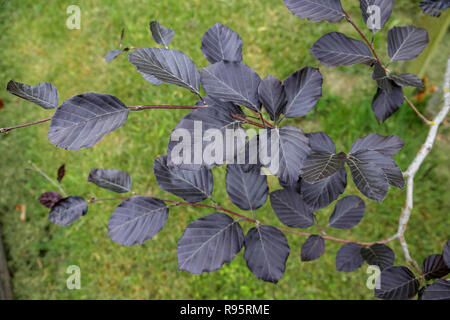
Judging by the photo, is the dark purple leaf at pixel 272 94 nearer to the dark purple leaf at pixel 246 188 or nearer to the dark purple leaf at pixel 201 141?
A: the dark purple leaf at pixel 201 141

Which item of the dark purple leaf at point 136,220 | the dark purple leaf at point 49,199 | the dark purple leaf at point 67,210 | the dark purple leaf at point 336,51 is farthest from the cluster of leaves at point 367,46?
the dark purple leaf at point 49,199

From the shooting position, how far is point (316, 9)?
29.9 inches

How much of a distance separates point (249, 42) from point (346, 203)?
5.64 ft

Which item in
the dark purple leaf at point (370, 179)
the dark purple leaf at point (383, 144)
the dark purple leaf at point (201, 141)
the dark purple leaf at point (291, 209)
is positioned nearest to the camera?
the dark purple leaf at point (201, 141)

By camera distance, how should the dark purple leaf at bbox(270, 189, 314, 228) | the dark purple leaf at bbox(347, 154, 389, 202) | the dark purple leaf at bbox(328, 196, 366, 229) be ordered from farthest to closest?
the dark purple leaf at bbox(328, 196, 366, 229), the dark purple leaf at bbox(270, 189, 314, 228), the dark purple leaf at bbox(347, 154, 389, 202)

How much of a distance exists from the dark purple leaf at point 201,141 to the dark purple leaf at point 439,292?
1.92 feet

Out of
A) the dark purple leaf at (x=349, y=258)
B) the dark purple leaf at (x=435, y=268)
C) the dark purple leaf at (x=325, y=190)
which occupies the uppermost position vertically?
the dark purple leaf at (x=325, y=190)

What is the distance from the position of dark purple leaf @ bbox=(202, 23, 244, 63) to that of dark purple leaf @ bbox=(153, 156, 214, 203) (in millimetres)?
313

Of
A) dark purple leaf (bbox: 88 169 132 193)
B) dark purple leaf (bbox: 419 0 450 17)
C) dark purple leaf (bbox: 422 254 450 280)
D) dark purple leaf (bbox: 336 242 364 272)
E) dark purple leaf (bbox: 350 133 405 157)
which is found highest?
dark purple leaf (bbox: 419 0 450 17)

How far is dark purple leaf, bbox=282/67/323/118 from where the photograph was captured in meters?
0.72

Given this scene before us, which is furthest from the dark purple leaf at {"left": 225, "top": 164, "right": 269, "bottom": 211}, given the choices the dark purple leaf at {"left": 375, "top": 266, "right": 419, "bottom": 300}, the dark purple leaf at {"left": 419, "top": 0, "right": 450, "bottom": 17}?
the dark purple leaf at {"left": 419, "top": 0, "right": 450, "bottom": 17}

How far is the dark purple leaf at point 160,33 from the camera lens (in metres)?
0.94

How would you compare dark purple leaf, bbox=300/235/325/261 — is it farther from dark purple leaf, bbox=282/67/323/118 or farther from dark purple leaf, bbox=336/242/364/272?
dark purple leaf, bbox=282/67/323/118

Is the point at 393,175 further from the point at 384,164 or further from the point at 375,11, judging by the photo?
the point at 375,11
